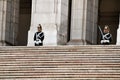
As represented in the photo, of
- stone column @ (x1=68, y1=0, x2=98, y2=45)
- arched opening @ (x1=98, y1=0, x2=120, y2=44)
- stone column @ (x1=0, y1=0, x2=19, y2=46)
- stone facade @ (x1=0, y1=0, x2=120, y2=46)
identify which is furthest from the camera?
arched opening @ (x1=98, y1=0, x2=120, y2=44)

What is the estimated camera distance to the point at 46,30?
39.1 meters

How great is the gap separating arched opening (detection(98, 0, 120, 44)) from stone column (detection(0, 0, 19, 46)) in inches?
304

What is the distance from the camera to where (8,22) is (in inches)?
1714

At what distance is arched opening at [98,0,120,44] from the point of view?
49.4 metres

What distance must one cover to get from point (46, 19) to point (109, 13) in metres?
11.4

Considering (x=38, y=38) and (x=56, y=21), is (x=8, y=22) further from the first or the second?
(x=38, y=38)

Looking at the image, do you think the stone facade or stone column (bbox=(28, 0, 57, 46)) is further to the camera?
the stone facade

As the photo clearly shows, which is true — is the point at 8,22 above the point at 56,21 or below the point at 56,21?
below

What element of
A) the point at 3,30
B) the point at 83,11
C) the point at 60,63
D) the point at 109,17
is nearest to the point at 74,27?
the point at 83,11

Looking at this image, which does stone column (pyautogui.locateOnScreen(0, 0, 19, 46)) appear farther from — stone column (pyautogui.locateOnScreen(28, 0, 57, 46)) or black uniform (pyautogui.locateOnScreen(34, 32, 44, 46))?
black uniform (pyautogui.locateOnScreen(34, 32, 44, 46))

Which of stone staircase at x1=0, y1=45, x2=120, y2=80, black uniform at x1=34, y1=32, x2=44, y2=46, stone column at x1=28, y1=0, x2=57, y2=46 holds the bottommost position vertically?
stone staircase at x1=0, y1=45, x2=120, y2=80

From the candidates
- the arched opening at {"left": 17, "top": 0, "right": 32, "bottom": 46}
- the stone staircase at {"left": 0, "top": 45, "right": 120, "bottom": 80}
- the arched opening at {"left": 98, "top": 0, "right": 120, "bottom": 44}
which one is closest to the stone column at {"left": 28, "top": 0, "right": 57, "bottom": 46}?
the stone staircase at {"left": 0, "top": 45, "right": 120, "bottom": 80}

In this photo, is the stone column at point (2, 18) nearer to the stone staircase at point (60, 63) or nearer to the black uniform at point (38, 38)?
the black uniform at point (38, 38)

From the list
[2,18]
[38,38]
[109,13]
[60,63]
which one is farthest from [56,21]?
[109,13]
